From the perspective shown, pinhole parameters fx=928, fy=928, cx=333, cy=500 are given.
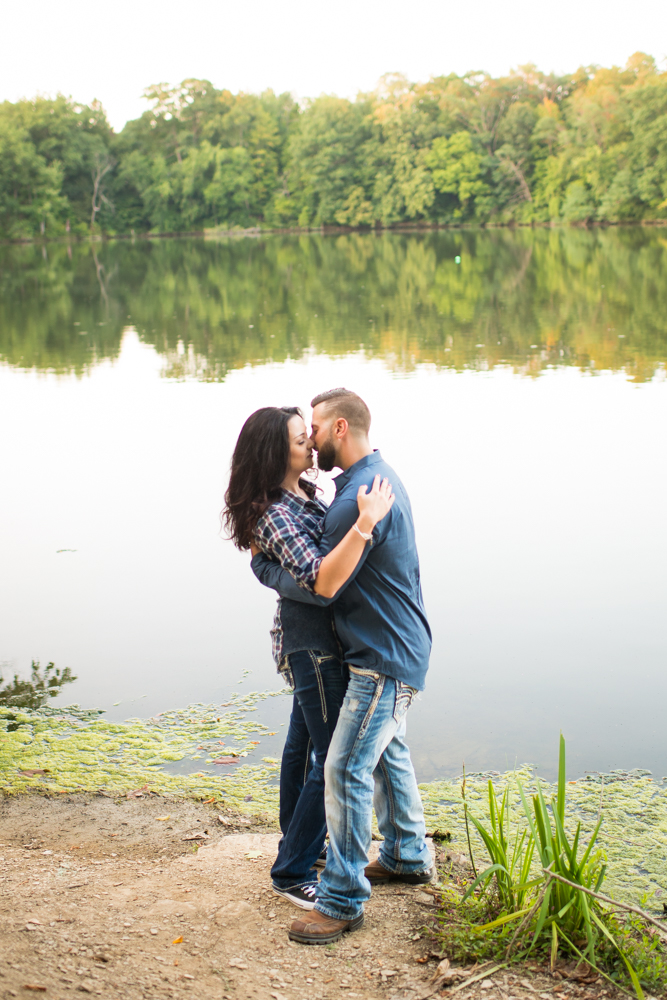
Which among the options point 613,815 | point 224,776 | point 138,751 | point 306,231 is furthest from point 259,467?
point 306,231

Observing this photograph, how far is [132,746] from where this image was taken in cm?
502

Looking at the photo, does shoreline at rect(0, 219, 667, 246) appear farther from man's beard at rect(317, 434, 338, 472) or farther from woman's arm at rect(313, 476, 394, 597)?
woman's arm at rect(313, 476, 394, 597)

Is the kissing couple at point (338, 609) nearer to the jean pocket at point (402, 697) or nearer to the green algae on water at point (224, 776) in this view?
the jean pocket at point (402, 697)

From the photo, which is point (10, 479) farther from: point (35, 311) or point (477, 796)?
point (35, 311)

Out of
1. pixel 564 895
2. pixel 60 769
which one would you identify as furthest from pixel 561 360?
pixel 564 895

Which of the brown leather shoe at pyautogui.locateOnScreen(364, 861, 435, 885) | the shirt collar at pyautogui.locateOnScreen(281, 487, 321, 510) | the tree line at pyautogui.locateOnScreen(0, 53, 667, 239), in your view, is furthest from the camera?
the tree line at pyautogui.locateOnScreen(0, 53, 667, 239)

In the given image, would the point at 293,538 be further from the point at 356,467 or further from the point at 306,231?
the point at 306,231

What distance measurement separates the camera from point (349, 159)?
8031 cm

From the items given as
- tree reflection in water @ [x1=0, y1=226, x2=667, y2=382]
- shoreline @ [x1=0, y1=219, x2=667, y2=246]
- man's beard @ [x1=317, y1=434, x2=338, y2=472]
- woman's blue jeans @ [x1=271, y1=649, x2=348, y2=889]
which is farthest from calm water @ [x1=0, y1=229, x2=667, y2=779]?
shoreline @ [x1=0, y1=219, x2=667, y2=246]

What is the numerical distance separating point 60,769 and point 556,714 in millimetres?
2659

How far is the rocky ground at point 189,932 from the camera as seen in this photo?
2727 millimetres

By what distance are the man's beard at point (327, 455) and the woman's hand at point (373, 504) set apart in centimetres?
23

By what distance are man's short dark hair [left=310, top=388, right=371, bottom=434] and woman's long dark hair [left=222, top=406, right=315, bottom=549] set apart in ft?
0.47

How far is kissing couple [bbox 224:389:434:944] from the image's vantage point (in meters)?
2.98
